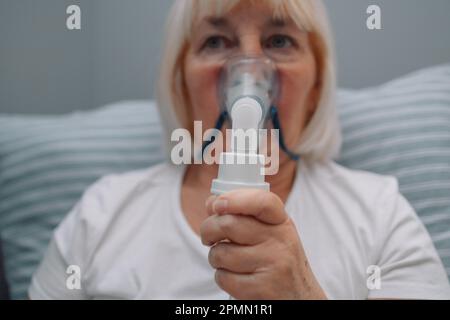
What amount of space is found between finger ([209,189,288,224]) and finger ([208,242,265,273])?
45mm

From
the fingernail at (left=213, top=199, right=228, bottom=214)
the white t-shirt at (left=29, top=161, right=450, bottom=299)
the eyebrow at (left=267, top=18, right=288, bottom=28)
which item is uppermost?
the eyebrow at (left=267, top=18, right=288, bottom=28)

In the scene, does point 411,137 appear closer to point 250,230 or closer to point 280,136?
point 280,136

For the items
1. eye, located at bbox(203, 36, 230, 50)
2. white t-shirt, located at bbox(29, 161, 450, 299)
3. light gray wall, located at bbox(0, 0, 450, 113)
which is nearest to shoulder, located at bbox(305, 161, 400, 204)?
white t-shirt, located at bbox(29, 161, 450, 299)

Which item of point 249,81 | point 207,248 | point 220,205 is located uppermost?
point 249,81

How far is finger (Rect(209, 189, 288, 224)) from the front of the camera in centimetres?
48

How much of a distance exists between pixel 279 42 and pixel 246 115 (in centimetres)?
14

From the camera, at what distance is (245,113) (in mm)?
544

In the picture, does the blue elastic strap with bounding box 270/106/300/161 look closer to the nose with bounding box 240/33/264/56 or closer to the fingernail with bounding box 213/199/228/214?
the nose with bounding box 240/33/264/56

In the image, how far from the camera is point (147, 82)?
2.48ft

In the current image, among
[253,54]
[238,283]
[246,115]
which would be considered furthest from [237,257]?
[253,54]

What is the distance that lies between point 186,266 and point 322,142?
11.0 inches

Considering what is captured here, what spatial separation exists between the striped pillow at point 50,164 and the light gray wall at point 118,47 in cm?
13
